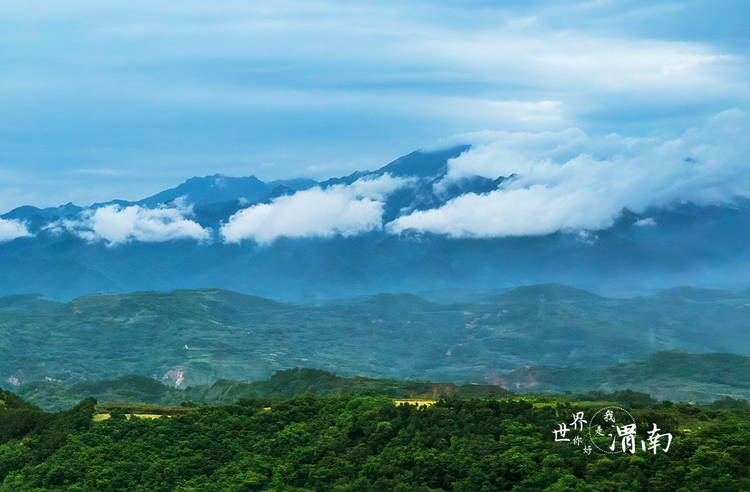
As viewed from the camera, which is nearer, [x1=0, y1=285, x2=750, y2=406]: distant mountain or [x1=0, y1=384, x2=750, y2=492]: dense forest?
[x1=0, y1=384, x2=750, y2=492]: dense forest

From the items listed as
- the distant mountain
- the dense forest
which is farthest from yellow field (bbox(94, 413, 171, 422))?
the distant mountain

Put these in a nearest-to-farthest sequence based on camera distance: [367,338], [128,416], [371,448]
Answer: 1. [371,448]
2. [128,416]
3. [367,338]

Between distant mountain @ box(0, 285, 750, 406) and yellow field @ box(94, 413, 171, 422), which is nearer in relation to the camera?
yellow field @ box(94, 413, 171, 422)

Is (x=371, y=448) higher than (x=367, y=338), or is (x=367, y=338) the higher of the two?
(x=367, y=338)

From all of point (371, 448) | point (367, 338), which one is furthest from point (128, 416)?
point (367, 338)

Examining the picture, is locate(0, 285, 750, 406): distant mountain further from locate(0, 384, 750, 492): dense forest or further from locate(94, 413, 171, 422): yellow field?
locate(0, 384, 750, 492): dense forest

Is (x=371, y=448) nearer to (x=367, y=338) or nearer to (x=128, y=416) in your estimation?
(x=128, y=416)

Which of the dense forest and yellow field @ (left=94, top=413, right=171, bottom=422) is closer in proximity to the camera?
the dense forest

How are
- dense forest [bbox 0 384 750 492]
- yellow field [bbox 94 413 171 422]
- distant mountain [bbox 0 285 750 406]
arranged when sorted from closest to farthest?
dense forest [bbox 0 384 750 492]
yellow field [bbox 94 413 171 422]
distant mountain [bbox 0 285 750 406]

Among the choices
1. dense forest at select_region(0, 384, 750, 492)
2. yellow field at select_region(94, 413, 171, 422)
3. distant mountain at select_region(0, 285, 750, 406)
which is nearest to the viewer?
dense forest at select_region(0, 384, 750, 492)

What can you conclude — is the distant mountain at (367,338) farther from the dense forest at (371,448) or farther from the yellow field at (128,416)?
the dense forest at (371,448)
